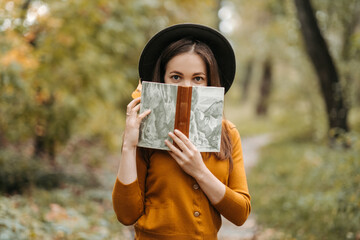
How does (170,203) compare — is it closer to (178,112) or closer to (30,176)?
(178,112)

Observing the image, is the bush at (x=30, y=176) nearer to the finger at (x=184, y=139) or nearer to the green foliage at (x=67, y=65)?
the green foliage at (x=67, y=65)

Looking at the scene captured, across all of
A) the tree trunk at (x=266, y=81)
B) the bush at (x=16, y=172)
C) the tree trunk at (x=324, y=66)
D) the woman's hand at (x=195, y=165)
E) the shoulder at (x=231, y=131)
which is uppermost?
the tree trunk at (x=266, y=81)

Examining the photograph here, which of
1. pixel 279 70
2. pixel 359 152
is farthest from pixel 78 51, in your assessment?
pixel 279 70

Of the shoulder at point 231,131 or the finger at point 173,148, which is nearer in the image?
the finger at point 173,148

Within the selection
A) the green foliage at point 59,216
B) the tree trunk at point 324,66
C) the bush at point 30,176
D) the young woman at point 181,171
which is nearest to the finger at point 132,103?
the young woman at point 181,171

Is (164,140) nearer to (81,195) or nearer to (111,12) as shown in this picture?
(81,195)

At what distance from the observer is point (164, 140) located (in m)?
1.59

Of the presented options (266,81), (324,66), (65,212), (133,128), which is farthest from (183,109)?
(266,81)

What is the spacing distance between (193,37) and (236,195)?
2.59ft

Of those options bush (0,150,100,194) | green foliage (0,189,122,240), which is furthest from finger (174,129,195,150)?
bush (0,150,100,194)

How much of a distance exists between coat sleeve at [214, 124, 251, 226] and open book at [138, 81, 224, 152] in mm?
224

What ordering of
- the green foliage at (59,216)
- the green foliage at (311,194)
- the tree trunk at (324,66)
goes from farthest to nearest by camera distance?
the tree trunk at (324,66) < the green foliage at (311,194) < the green foliage at (59,216)

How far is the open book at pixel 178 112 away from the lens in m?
1.58

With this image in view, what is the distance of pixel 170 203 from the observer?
164cm
